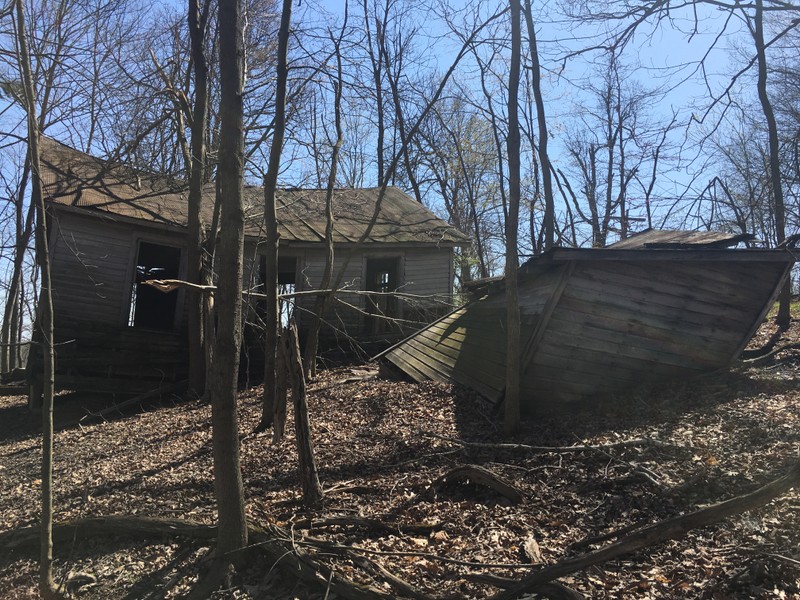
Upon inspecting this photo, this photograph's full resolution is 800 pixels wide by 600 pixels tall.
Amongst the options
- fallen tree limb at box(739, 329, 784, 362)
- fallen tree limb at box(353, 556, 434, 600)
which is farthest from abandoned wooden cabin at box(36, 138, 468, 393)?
fallen tree limb at box(353, 556, 434, 600)

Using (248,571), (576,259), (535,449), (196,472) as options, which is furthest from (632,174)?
(248,571)

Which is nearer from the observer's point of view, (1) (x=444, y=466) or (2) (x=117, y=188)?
(1) (x=444, y=466)

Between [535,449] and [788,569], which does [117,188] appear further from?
[788,569]

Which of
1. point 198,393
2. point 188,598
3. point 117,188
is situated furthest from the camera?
point 117,188

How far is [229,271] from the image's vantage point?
4.53 m

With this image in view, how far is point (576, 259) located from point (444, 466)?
367 centimetres

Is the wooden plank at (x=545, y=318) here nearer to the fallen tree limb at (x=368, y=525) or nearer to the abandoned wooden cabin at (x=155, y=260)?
the abandoned wooden cabin at (x=155, y=260)

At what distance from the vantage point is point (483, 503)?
583cm

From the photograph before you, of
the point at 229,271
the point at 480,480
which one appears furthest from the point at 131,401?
the point at 229,271

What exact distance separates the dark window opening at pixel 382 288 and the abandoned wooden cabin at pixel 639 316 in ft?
25.8

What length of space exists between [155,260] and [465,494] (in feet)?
49.9

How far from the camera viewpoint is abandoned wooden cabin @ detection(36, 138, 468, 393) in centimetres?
1370

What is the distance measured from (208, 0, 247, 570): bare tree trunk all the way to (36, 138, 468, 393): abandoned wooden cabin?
6411 mm

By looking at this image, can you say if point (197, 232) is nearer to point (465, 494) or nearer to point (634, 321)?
point (634, 321)
